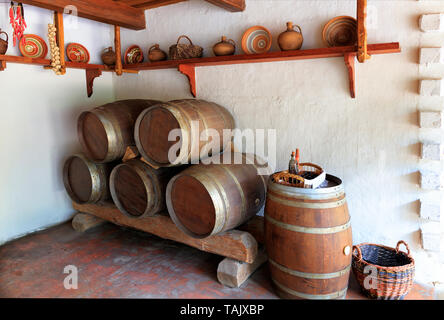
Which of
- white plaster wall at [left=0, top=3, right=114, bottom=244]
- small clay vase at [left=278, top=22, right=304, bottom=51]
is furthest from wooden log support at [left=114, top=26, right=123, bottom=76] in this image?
small clay vase at [left=278, top=22, right=304, bottom=51]

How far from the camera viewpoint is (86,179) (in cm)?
315

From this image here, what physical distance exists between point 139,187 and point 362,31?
6.61 feet

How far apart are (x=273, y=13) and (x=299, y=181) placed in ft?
4.98

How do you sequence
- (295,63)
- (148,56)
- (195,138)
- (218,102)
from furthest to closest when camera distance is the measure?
(148,56), (218,102), (295,63), (195,138)

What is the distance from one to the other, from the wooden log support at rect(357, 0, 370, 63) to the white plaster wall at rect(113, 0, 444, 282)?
0.18 m

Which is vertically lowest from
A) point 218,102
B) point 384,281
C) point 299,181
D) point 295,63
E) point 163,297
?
point 163,297

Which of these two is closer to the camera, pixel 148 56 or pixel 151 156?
pixel 151 156

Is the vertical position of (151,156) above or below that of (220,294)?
above

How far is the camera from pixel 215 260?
2.86m

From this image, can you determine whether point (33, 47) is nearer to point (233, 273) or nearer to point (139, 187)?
point (139, 187)

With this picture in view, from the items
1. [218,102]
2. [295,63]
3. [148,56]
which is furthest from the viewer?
[148,56]

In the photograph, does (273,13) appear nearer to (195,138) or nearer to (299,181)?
(195,138)

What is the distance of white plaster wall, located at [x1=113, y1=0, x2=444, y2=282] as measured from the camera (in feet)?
7.75

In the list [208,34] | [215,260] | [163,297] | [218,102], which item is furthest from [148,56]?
[163,297]
